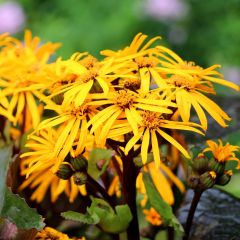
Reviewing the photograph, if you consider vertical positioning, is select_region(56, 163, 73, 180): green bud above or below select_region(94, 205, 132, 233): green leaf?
above

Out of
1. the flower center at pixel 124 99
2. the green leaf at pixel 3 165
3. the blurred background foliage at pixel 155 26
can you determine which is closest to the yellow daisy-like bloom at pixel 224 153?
the flower center at pixel 124 99

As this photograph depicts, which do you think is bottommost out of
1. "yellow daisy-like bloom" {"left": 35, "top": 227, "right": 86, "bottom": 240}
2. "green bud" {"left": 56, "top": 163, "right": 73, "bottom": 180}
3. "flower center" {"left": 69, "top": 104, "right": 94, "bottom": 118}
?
"yellow daisy-like bloom" {"left": 35, "top": 227, "right": 86, "bottom": 240}

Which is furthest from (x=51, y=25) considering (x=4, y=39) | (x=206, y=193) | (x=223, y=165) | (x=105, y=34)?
(x=223, y=165)

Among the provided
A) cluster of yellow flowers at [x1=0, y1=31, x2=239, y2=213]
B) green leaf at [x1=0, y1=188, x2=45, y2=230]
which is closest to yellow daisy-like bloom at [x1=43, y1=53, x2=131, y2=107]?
cluster of yellow flowers at [x1=0, y1=31, x2=239, y2=213]

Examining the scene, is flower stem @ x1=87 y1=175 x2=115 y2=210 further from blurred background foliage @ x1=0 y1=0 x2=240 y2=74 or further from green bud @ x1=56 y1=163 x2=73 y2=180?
blurred background foliage @ x1=0 y1=0 x2=240 y2=74

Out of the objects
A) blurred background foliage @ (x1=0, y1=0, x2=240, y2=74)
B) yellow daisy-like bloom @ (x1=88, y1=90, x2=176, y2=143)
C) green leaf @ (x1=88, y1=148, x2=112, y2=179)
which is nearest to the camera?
yellow daisy-like bloom @ (x1=88, y1=90, x2=176, y2=143)

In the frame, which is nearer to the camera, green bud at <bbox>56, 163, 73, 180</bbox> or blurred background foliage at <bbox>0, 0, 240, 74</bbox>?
green bud at <bbox>56, 163, 73, 180</bbox>

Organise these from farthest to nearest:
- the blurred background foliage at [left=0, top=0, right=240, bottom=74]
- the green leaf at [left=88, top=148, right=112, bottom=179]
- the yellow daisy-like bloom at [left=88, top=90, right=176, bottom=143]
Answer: the blurred background foliage at [left=0, top=0, right=240, bottom=74] < the green leaf at [left=88, top=148, right=112, bottom=179] < the yellow daisy-like bloom at [left=88, top=90, right=176, bottom=143]
